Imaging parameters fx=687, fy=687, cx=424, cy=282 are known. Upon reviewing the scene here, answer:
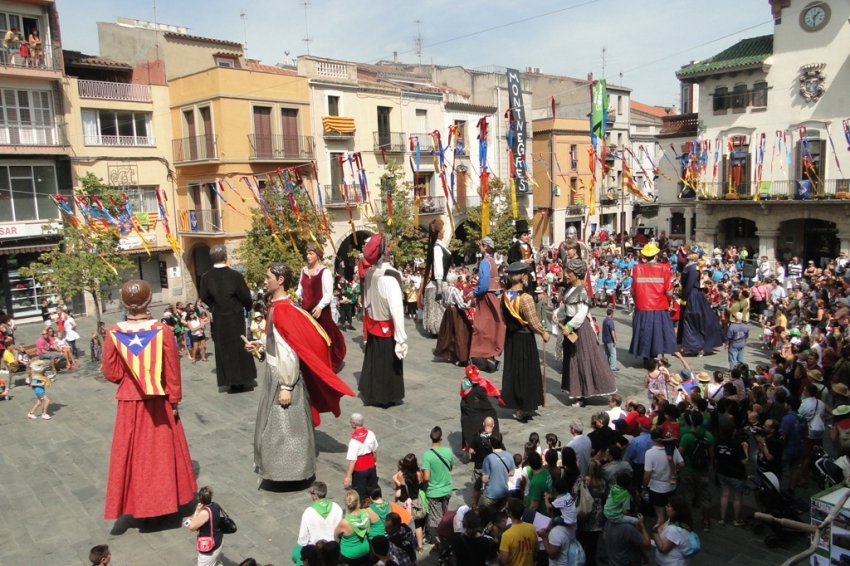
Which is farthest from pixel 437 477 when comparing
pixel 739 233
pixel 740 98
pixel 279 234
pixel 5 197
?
pixel 739 233

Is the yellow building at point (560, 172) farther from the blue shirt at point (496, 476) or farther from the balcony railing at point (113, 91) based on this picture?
the blue shirt at point (496, 476)

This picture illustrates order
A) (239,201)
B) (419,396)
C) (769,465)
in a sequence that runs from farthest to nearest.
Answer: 1. (239,201)
2. (419,396)
3. (769,465)

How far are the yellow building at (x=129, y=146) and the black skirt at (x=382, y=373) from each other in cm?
1679

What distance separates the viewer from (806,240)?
98.6ft

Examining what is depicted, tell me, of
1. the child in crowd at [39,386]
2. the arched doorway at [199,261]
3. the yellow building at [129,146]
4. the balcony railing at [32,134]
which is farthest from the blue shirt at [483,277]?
the arched doorway at [199,261]

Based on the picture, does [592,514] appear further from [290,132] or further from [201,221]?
[290,132]

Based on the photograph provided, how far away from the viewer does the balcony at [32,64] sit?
73.6 feet

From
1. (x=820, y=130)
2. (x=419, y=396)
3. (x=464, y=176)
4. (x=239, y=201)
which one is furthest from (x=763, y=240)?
(x=419, y=396)

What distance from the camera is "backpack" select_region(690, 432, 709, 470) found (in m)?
7.02

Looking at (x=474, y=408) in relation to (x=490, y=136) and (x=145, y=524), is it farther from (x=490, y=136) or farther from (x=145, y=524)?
(x=490, y=136)

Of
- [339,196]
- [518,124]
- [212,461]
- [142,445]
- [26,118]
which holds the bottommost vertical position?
[212,461]

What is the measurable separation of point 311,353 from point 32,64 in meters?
21.4

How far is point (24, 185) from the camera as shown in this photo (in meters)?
23.2

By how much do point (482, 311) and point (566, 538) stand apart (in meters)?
6.78
